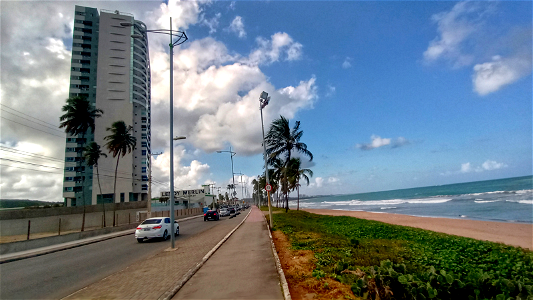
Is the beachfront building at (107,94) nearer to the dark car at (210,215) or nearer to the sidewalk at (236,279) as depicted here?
the dark car at (210,215)

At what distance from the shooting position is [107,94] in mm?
72250

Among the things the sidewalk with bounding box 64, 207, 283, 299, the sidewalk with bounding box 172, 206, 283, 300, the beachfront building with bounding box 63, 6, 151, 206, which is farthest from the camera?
the beachfront building with bounding box 63, 6, 151, 206

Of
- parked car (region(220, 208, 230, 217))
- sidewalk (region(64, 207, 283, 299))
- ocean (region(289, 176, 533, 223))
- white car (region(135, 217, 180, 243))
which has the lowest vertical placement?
ocean (region(289, 176, 533, 223))

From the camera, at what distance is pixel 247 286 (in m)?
6.33

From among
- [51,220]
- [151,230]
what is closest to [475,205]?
[151,230]

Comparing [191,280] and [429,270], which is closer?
[429,270]

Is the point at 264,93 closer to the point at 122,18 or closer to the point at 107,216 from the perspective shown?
the point at 107,216

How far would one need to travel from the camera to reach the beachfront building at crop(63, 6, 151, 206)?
69.4 metres

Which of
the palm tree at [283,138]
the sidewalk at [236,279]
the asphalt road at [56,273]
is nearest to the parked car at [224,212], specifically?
the palm tree at [283,138]

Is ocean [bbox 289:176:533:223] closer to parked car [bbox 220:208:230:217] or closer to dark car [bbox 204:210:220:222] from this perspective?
parked car [bbox 220:208:230:217]

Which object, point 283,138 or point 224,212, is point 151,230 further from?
point 224,212

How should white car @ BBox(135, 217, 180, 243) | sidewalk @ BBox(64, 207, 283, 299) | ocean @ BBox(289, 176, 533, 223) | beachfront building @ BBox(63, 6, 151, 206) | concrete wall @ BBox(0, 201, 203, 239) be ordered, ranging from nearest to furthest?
sidewalk @ BBox(64, 207, 283, 299) < white car @ BBox(135, 217, 180, 243) < concrete wall @ BBox(0, 201, 203, 239) < ocean @ BBox(289, 176, 533, 223) < beachfront building @ BBox(63, 6, 151, 206)

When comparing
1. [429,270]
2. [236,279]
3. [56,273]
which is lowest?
[56,273]

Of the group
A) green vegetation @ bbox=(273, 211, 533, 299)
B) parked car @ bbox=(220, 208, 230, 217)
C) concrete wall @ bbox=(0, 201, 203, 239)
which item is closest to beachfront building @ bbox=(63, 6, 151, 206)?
parked car @ bbox=(220, 208, 230, 217)
